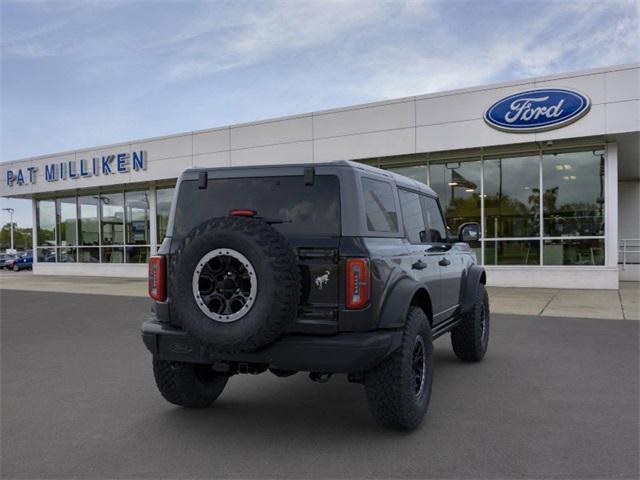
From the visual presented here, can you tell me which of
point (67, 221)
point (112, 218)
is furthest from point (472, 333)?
point (67, 221)

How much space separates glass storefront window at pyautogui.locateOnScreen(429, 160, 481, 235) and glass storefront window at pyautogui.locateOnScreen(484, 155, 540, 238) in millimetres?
295

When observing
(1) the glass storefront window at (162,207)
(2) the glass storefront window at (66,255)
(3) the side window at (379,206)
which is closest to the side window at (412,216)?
(3) the side window at (379,206)

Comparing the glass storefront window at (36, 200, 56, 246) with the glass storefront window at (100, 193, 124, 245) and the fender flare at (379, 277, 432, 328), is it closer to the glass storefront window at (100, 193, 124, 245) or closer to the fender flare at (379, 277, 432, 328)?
the glass storefront window at (100, 193, 124, 245)

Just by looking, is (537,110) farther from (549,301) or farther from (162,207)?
(162,207)

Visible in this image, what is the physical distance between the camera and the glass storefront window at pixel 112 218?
78.7ft

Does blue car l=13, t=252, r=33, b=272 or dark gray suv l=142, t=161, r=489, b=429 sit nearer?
dark gray suv l=142, t=161, r=489, b=429

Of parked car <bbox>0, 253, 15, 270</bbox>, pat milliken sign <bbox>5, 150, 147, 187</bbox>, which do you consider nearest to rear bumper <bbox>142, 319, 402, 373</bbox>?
pat milliken sign <bbox>5, 150, 147, 187</bbox>

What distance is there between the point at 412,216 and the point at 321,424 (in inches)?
77.3

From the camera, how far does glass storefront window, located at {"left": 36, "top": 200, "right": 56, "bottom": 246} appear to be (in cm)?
2689

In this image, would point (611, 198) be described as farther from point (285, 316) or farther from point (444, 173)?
point (285, 316)

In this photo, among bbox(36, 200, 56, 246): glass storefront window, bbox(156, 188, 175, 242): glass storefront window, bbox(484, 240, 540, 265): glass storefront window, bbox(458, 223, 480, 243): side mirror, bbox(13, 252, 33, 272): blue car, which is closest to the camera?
bbox(458, 223, 480, 243): side mirror

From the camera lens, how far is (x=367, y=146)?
668 inches

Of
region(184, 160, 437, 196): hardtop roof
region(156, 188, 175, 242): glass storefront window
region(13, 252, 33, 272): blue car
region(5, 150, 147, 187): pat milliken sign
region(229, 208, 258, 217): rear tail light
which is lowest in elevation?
region(13, 252, 33, 272): blue car

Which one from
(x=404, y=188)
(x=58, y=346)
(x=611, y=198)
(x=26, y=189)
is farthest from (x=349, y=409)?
(x=26, y=189)
